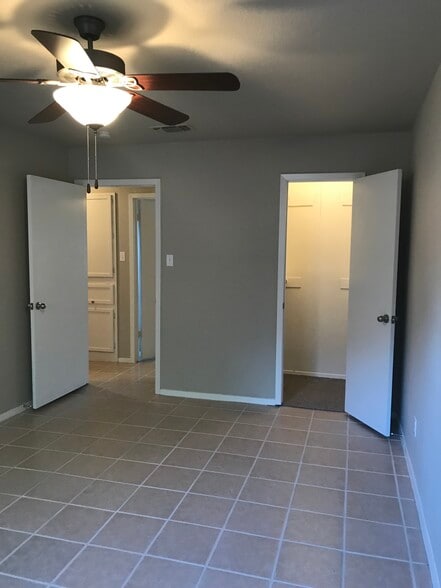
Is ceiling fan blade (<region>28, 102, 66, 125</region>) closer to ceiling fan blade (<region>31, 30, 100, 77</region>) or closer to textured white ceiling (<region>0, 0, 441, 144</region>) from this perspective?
textured white ceiling (<region>0, 0, 441, 144</region>)

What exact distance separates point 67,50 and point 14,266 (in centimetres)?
262

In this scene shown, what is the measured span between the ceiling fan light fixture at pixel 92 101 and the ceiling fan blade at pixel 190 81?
0.35ft

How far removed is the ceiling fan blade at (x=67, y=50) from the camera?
158 cm

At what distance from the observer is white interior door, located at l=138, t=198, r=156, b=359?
5.75 m

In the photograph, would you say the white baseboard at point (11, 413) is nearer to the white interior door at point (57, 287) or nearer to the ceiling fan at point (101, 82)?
the white interior door at point (57, 287)

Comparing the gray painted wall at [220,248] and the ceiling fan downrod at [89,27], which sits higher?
the ceiling fan downrod at [89,27]

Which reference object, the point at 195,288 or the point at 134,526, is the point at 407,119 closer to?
the point at 195,288

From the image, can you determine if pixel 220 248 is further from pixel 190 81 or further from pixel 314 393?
pixel 190 81

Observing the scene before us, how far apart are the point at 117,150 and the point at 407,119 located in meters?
2.56

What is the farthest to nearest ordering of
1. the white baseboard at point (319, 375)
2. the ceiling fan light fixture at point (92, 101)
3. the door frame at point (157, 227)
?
1. the white baseboard at point (319, 375)
2. the door frame at point (157, 227)
3. the ceiling fan light fixture at point (92, 101)

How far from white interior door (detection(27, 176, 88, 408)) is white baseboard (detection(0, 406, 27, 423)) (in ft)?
0.35

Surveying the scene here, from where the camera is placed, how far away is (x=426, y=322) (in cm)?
257

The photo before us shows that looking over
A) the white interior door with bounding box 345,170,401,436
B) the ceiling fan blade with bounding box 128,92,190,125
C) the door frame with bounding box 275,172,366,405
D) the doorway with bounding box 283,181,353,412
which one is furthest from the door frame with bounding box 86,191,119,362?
the ceiling fan blade with bounding box 128,92,190,125

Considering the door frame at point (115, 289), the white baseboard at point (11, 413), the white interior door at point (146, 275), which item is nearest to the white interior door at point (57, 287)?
the white baseboard at point (11, 413)
